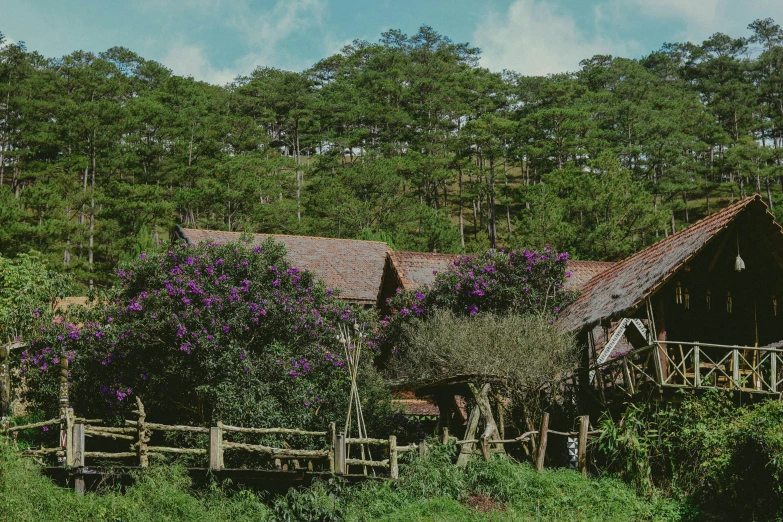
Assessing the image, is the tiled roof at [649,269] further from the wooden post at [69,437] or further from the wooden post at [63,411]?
the wooden post at [63,411]

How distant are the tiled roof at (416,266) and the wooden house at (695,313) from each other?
4.79m

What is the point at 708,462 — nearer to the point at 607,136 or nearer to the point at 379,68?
the point at 607,136

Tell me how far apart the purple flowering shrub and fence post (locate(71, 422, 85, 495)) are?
7555 millimetres

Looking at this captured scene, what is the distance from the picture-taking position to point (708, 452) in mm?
14055

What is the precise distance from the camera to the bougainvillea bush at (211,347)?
16.0 meters

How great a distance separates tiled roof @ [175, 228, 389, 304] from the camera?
85.2ft

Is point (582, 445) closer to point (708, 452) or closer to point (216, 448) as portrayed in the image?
point (708, 452)

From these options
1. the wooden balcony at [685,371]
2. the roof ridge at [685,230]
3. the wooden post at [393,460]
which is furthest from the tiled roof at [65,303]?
the roof ridge at [685,230]

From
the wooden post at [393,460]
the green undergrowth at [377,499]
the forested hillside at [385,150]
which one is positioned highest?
the forested hillside at [385,150]

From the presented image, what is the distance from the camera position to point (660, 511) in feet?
44.7


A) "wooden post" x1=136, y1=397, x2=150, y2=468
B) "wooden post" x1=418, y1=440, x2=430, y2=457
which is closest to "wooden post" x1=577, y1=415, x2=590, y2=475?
"wooden post" x1=418, y1=440, x2=430, y2=457

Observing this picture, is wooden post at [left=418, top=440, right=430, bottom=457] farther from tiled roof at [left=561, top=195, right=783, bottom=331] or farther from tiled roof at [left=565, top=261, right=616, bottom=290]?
tiled roof at [left=565, top=261, right=616, bottom=290]

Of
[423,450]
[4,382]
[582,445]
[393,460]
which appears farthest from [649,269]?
[4,382]

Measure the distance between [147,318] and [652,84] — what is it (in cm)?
6302
